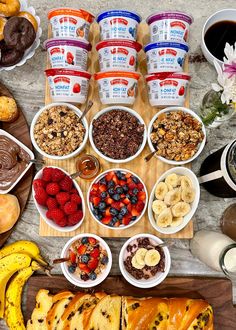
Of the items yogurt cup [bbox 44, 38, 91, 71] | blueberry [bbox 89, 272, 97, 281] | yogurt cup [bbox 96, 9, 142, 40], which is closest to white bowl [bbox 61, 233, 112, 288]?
blueberry [bbox 89, 272, 97, 281]

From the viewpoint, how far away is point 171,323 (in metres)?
1.47

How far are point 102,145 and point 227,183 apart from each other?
1.38 feet

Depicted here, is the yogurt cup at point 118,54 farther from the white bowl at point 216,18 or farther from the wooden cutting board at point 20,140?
the wooden cutting board at point 20,140

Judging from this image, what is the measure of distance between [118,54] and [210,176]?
1.63 feet

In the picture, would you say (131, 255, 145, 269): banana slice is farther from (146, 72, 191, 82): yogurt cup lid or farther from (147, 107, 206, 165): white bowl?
(146, 72, 191, 82): yogurt cup lid

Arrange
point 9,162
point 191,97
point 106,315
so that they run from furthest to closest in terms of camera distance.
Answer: point 191,97 < point 9,162 < point 106,315

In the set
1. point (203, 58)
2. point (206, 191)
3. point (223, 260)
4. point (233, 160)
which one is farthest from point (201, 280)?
point (203, 58)

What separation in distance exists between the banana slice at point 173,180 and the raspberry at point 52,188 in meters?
0.36

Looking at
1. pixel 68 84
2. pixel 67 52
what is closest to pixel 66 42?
pixel 67 52

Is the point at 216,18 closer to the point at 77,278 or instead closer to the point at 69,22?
the point at 69,22

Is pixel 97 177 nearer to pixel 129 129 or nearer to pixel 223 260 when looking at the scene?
pixel 129 129

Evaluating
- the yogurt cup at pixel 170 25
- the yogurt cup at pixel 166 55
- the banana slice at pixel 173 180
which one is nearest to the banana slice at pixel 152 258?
the banana slice at pixel 173 180

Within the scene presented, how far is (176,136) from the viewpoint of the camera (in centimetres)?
154

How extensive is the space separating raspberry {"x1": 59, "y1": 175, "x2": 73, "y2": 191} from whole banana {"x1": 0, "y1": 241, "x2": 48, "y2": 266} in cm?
A: 27
